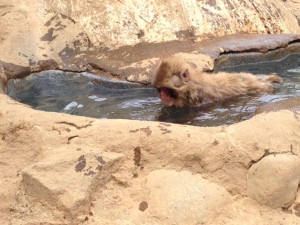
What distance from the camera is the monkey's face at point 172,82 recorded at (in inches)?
226

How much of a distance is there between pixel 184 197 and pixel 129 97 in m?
3.13

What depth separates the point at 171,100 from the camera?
19.2 feet

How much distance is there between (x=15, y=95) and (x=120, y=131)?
10.6ft

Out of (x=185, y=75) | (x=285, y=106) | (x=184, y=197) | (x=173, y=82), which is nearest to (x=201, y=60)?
(x=185, y=75)

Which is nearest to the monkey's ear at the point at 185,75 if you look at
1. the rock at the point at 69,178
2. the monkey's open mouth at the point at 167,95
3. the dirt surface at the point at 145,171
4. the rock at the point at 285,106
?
the monkey's open mouth at the point at 167,95

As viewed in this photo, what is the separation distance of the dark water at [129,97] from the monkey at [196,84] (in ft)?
0.53

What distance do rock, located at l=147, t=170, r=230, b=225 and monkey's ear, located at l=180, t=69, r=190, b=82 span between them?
98.8 inches

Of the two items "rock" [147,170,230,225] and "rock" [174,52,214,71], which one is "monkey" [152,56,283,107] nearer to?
"rock" [174,52,214,71]

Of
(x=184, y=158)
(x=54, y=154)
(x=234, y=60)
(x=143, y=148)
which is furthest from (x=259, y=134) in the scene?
(x=234, y=60)

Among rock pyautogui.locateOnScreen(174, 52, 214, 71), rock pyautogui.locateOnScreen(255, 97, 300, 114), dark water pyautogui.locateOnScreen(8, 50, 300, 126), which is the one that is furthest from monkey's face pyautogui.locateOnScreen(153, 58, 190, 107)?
rock pyautogui.locateOnScreen(255, 97, 300, 114)

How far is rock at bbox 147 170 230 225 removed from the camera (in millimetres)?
3232

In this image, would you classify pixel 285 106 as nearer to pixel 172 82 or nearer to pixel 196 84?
pixel 172 82

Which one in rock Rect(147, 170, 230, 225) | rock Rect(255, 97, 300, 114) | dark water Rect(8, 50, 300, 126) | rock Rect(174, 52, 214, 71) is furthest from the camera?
rock Rect(174, 52, 214, 71)

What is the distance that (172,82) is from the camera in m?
5.79
